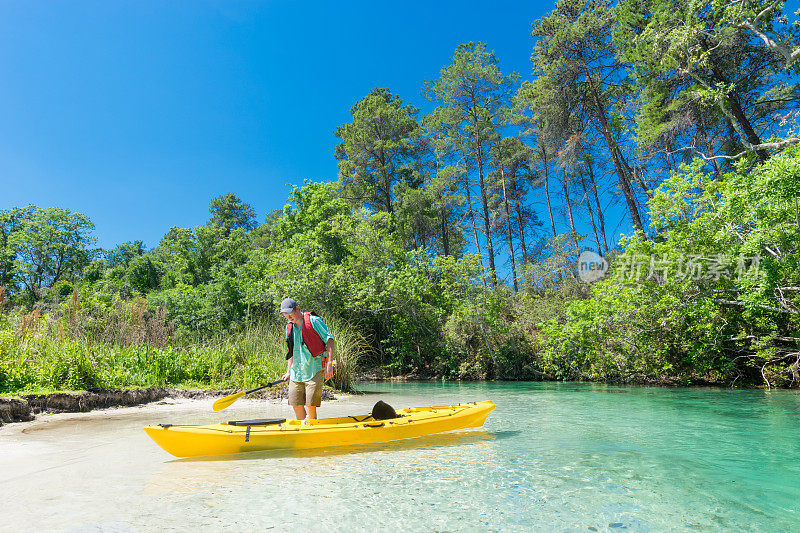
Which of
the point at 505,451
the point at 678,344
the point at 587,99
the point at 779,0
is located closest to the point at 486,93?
the point at 587,99

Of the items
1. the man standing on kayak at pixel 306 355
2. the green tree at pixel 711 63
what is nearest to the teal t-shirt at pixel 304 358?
the man standing on kayak at pixel 306 355

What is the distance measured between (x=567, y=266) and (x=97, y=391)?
17908 millimetres

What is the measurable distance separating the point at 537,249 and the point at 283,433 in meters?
21.6

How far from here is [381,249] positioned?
19219 mm

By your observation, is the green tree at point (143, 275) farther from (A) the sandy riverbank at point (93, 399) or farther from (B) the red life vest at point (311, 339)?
(B) the red life vest at point (311, 339)

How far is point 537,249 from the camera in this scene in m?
24.1

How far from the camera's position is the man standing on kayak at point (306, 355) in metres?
5.46

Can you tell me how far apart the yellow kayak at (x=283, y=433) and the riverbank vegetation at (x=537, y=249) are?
4.38m

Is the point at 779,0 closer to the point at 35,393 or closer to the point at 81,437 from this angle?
the point at 81,437

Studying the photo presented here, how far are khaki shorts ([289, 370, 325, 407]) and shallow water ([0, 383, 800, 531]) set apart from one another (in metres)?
0.70

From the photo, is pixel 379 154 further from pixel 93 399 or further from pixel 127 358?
pixel 93 399

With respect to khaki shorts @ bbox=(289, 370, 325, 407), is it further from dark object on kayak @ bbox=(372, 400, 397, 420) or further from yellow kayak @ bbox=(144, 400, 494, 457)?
dark object on kayak @ bbox=(372, 400, 397, 420)

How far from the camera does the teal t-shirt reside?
5.47 metres

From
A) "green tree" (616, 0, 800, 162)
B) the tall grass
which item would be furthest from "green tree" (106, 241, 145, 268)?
"green tree" (616, 0, 800, 162)
